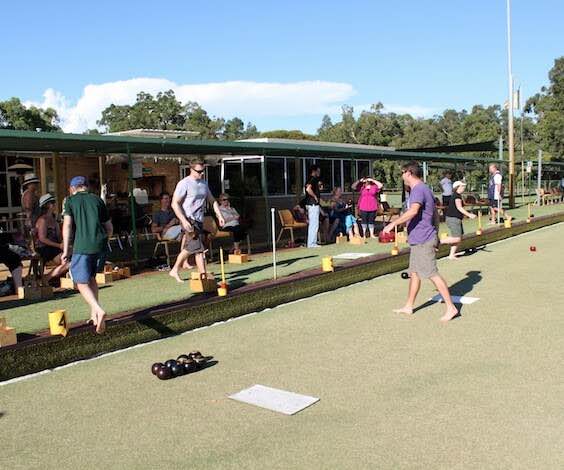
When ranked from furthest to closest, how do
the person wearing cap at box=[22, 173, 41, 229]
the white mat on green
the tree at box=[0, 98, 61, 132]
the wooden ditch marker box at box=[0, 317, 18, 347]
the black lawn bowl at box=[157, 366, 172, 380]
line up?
the tree at box=[0, 98, 61, 132]
the person wearing cap at box=[22, 173, 41, 229]
the wooden ditch marker box at box=[0, 317, 18, 347]
the black lawn bowl at box=[157, 366, 172, 380]
the white mat on green

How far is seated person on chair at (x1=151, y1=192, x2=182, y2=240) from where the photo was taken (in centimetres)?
1055

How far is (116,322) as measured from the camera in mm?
6000

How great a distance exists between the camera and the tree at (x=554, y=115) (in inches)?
1692

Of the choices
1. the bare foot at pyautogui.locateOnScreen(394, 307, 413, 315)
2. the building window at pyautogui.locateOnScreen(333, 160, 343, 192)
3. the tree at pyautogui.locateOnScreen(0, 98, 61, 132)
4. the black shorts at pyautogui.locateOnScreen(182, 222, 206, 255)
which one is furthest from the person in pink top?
the tree at pyautogui.locateOnScreen(0, 98, 61, 132)

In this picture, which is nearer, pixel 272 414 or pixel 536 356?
pixel 272 414

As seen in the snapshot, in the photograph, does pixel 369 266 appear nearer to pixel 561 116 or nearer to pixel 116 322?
pixel 116 322

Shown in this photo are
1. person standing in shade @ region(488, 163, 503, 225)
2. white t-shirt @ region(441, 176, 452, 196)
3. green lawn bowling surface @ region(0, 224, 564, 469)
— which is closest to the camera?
green lawn bowling surface @ region(0, 224, 564, 469)

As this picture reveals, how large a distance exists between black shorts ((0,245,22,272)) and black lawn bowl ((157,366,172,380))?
3.98 metres

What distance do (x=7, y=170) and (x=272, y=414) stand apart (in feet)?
48.8

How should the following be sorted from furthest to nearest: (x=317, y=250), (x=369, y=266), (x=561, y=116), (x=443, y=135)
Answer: (x=443, y=135)
(x=561, y=116)
(x=317, y=250)
(x=369, y=266)

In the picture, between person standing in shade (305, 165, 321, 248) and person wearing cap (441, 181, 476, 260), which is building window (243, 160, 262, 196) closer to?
person standing in shade (305, 165, 321, 248)

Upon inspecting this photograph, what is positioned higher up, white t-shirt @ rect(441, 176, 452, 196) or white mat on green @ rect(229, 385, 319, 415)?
white t-shirt @ rect(441, 176, 452, 196)

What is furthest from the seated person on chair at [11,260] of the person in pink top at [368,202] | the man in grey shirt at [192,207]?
the person in pink top at [368,202]

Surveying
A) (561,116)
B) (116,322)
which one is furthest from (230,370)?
(561,116)
